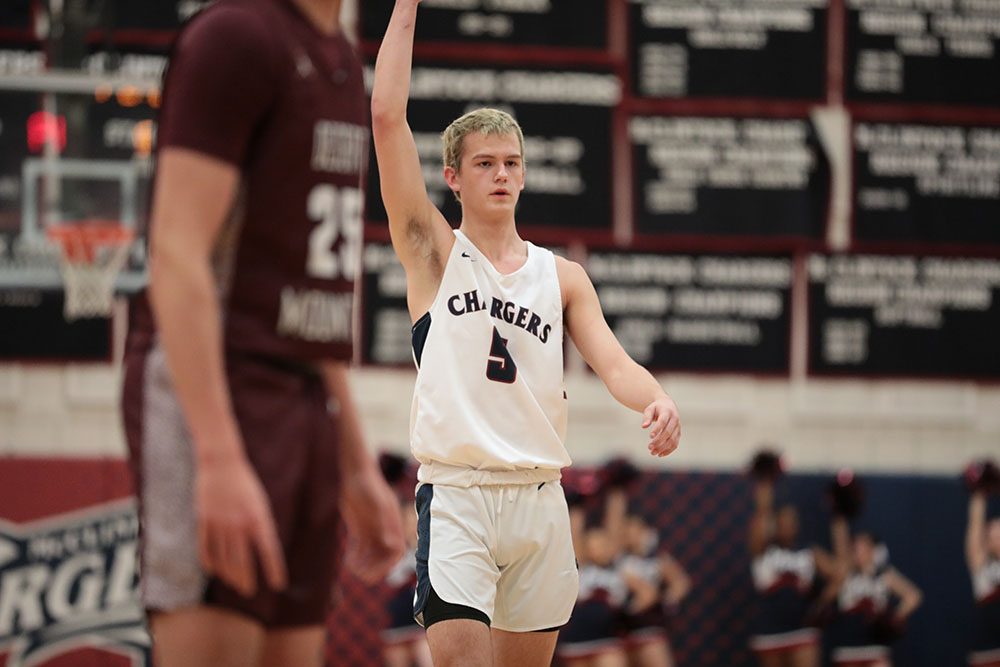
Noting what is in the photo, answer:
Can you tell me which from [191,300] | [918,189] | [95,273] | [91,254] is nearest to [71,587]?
[95,273]

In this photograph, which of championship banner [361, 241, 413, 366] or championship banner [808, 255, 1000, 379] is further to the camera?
championship banner [808, 255, 1000, 379]

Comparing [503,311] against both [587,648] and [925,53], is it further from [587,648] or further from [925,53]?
[925,53]

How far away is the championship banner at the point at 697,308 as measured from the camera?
9.89 meters

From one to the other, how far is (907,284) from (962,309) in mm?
505

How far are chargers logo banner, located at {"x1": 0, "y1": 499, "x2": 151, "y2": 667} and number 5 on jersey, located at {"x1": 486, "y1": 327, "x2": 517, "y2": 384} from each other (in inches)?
189

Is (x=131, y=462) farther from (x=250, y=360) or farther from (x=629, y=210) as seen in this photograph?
(x=629, y=210)

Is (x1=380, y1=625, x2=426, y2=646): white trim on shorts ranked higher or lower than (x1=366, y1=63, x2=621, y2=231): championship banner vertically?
lower

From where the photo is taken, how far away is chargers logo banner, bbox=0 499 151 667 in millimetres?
7980

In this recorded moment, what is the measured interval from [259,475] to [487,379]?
1.91 m

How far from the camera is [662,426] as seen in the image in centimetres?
352

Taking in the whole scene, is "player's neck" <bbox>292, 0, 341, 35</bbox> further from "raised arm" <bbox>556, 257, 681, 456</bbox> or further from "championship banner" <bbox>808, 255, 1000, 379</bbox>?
"championship banner" <bbox>808, 255, 1000, 379</bbox>

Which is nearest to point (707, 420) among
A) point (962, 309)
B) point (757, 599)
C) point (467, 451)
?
point (757, 599)

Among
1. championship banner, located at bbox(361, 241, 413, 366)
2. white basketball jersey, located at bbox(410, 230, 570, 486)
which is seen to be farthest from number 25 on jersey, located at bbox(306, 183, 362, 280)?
championship banner, located at bbox(361, 241, 413, 366)

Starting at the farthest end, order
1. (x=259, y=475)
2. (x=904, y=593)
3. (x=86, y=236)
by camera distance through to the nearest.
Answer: (x=904, y=593), (x=86, y=236), (x=259, y=475)
